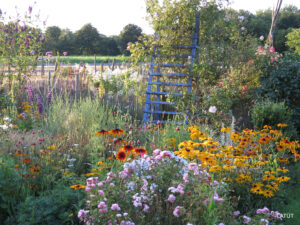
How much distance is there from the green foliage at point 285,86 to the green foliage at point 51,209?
4.69m

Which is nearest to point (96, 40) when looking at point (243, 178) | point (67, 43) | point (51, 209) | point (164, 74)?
point (67, 43)

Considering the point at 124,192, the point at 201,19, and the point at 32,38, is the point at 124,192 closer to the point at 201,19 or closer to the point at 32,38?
the point at 32,38

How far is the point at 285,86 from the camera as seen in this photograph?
19.9 feet

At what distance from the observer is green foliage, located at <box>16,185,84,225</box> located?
2.36 meters

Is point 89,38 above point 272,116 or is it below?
above

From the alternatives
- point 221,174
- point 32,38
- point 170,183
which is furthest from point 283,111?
point 32,38

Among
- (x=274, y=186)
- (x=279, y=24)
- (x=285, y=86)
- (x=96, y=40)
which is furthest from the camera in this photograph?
(x=96, y=40)

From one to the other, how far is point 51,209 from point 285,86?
5206mm

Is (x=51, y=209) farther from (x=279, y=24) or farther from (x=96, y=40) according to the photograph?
(x=279, y=24)

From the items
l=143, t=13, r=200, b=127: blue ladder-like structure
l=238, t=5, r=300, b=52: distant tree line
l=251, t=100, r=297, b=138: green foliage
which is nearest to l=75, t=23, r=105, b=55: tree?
l=238, t=5, r=300, b=52: distant tree line

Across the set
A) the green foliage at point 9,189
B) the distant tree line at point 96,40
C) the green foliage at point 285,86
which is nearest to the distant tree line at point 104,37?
the distant tree line at point 96,40

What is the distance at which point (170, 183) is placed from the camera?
89.7 inches

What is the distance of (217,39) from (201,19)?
672 millimetres

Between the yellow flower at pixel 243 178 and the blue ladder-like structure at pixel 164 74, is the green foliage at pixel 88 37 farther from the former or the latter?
the yellow flower at pixel 243 178
